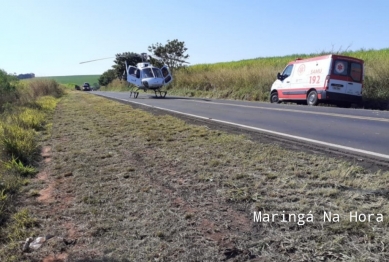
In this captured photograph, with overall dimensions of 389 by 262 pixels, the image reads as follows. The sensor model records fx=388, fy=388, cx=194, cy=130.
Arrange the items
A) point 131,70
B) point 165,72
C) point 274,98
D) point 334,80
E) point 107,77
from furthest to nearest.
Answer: point 107,77 < point 131,70 < point 165,72 < point 274,98 < point 334,80

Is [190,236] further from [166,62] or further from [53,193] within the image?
[166,62]

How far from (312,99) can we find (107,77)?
85.1m

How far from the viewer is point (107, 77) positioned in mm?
97125

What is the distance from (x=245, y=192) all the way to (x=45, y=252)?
6.83 ft

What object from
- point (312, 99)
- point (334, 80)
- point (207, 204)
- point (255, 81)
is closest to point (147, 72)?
point (255, 81)

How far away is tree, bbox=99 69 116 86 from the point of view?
93.5 metres

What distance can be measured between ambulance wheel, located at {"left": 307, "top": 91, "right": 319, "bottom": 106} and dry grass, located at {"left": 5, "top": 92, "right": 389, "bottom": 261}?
11.0 meters

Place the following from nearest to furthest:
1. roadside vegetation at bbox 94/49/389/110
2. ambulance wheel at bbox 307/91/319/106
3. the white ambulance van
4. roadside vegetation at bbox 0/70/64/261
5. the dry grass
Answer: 1. the dry grass
2. roadside vegetation at bbox 0/70/64/261
3. the white ambulance van
4. ambulance wheel at bbox 307/91/319/106
5. roadside vegetation at bbox 94/49/389/110

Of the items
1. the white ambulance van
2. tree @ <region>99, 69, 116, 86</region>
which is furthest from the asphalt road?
tree @ <region>99, 69, 116, 86</region>

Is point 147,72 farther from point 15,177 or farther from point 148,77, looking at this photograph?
point 15,177

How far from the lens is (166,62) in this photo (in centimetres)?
5081

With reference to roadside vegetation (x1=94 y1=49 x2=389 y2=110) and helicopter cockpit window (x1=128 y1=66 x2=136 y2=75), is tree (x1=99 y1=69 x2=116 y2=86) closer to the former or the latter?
roadside vegetation (x1=94 y1=49 x2=389 y2=110)

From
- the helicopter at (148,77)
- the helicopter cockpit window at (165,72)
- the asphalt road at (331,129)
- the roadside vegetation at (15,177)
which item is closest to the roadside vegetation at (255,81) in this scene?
the helicopter cockpit window at (165,72)

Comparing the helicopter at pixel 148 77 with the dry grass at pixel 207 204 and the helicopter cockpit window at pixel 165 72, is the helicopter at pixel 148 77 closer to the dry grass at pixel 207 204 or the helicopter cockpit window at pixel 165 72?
the helicopter cockpit window at pixel 165 72
